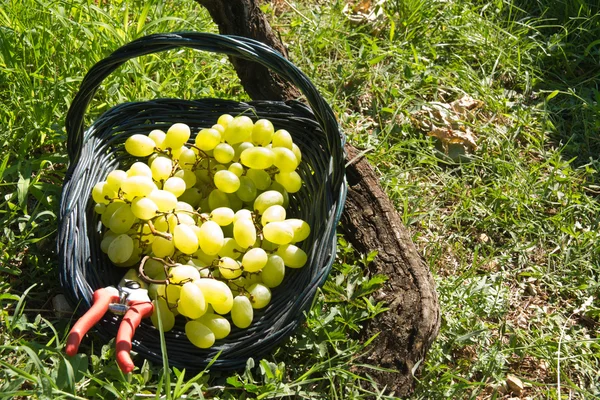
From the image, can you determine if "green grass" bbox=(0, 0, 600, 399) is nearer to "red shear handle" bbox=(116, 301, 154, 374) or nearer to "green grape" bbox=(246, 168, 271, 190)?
"red shear handle" bbox=(116, 301, 154, 374)

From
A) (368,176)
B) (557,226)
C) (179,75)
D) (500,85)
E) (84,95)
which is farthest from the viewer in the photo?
(500,85)

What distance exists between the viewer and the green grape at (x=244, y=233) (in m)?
2.00

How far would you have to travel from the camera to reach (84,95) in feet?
6.51

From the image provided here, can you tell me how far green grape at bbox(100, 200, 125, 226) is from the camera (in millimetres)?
2048

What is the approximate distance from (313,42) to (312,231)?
142 cm

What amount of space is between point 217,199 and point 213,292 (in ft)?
1.29

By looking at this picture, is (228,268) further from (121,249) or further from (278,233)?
(121,249)

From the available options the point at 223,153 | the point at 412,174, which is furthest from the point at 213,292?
the point at 412,174

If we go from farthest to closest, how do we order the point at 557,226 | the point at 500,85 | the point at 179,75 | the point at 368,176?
the point at 500,85 → the point at 179,75 → the point at 557,226 → the point at 368,176

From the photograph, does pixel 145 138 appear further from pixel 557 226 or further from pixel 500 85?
pixel 500 85

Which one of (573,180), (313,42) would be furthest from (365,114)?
(573,180)

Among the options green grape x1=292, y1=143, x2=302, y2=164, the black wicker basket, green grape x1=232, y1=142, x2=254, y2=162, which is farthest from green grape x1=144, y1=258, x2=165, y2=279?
green grape x1=292, y1=143, x2=302, y2=164

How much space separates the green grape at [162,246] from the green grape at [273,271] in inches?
10.8

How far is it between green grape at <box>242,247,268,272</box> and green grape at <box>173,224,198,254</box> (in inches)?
5.8
